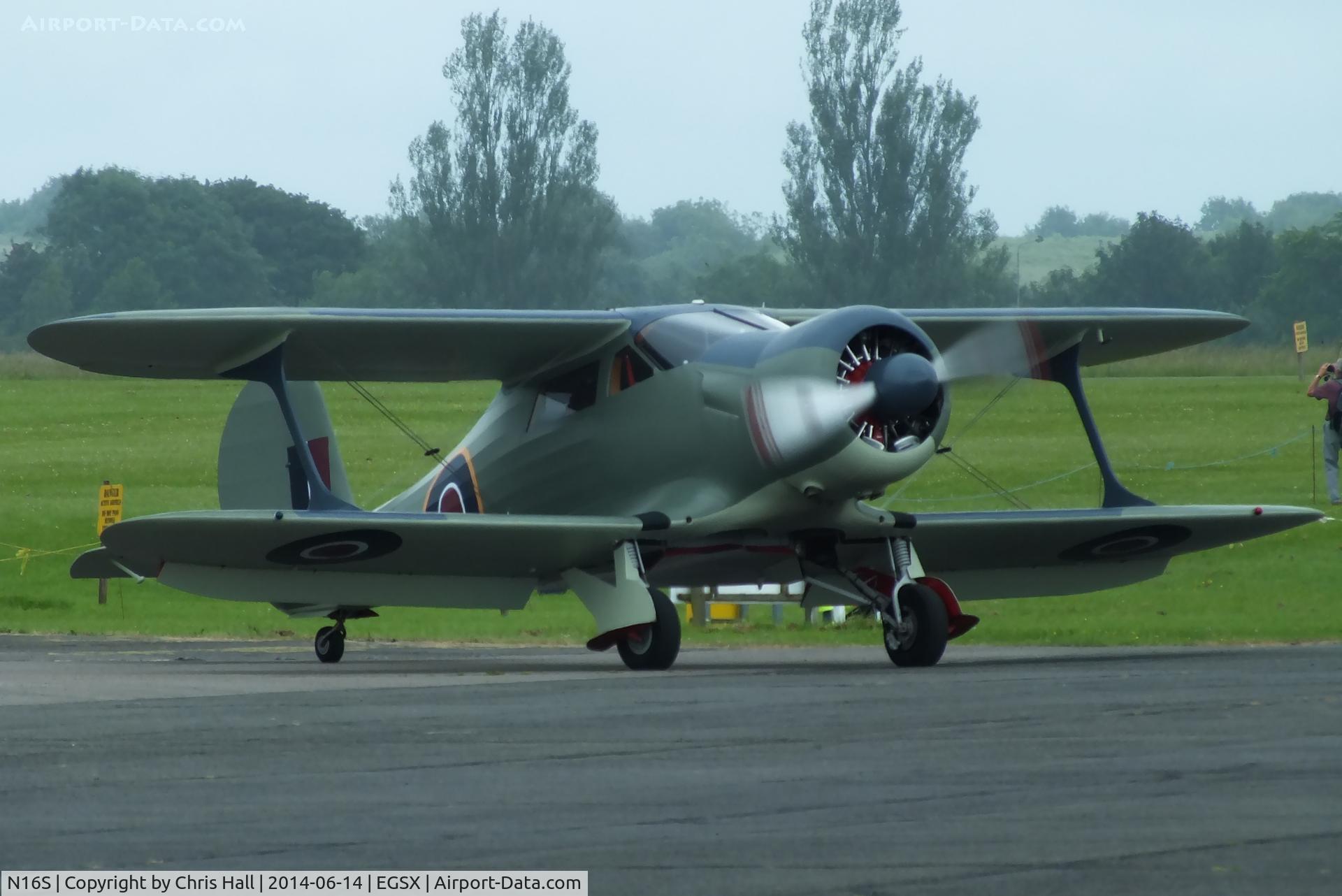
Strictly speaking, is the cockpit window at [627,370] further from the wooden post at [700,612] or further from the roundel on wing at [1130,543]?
the wooden post at [700,612]

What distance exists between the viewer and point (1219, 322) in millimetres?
19453

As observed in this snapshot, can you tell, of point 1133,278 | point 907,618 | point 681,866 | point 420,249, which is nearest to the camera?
point 681,866

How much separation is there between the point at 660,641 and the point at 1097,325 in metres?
5.76

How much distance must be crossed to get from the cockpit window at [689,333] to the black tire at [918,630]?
7.51 feet

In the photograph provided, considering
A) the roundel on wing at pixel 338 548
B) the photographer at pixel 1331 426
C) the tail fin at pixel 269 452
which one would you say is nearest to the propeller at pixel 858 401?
the roundel on wing at pixel 338 548

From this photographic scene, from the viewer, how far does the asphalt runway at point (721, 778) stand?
6.48 metres

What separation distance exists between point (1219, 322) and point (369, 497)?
21573 millimetres

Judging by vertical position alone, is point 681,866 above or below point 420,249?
below

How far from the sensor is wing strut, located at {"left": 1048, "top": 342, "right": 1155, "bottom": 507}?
18.4m

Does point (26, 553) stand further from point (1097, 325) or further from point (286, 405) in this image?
point (1097, 325)

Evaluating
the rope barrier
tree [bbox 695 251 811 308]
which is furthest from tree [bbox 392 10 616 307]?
the rope barrier

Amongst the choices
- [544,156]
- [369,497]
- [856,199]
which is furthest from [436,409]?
[544,156]

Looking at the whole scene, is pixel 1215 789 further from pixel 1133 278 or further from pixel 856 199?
pixel 1133 278

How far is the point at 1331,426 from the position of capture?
30.7m
